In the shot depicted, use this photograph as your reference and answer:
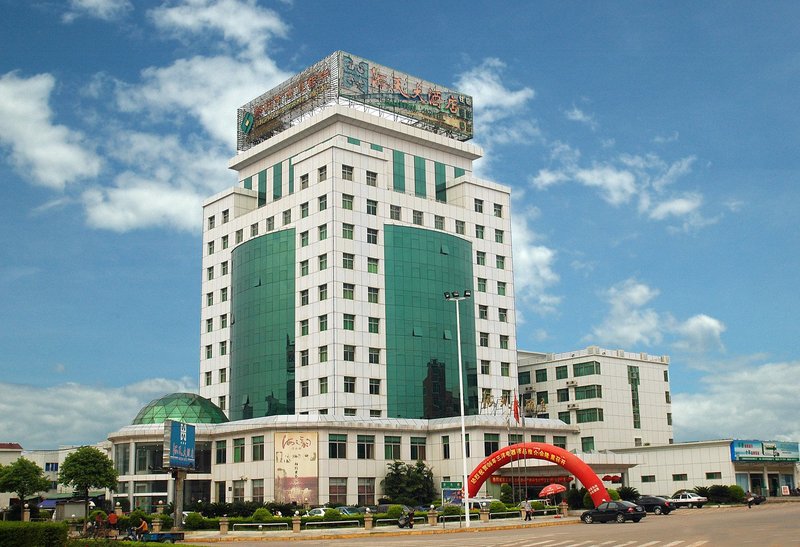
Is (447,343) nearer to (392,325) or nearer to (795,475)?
(392,325)

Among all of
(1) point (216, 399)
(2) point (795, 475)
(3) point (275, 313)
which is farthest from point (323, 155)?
(2) point (795, 475)

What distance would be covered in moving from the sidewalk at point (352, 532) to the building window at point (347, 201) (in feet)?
147

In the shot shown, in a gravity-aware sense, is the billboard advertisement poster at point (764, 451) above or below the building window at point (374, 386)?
below

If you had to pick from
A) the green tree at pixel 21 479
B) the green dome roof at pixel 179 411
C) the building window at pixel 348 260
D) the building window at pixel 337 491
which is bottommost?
the building window at pixel 337 491

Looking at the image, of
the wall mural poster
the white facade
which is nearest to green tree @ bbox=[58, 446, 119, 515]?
the wall mural poster

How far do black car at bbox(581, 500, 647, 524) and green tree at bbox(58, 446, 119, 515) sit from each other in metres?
50.7

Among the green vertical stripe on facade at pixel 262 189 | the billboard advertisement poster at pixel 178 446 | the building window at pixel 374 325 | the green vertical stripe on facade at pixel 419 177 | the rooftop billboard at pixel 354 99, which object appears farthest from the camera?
the green vertical stripe on facade at pixel 262 189

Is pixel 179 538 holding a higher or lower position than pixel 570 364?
lower

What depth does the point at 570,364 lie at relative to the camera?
5020 inches

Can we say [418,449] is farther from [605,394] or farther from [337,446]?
[605,394]

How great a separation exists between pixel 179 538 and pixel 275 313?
167 ft

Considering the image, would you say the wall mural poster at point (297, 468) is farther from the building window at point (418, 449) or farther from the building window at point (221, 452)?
the building window at point (418, 449)

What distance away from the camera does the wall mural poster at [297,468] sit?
291 feet

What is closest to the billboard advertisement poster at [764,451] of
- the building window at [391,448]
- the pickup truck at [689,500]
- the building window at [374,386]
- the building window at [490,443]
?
the pickup truck at [689,500]
